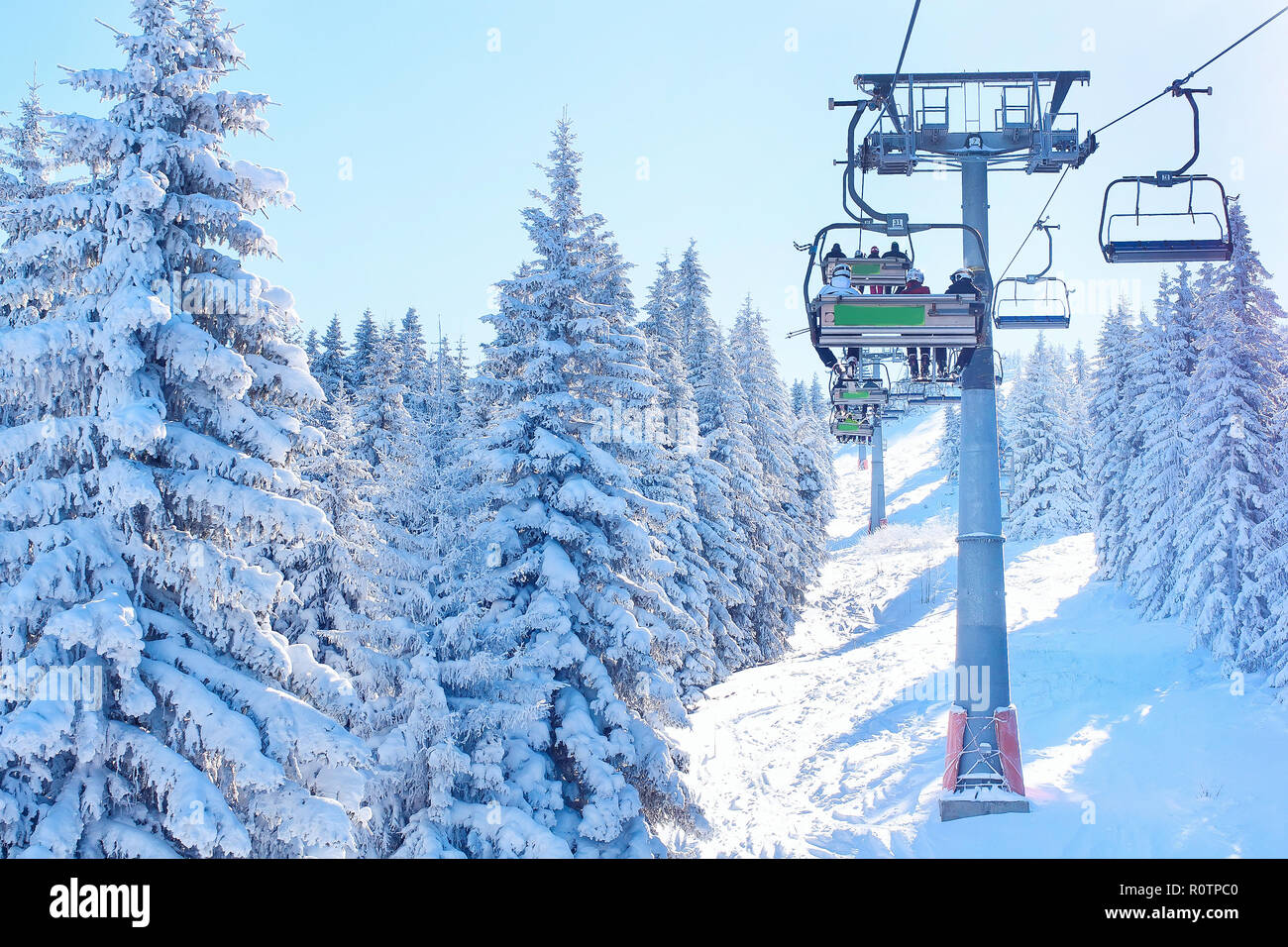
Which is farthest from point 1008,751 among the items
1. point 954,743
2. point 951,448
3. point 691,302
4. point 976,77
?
point 951,448

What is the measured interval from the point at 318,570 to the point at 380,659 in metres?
3.73

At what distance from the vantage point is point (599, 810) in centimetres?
1314

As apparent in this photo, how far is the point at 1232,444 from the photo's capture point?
947 inches

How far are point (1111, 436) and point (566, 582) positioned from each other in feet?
118

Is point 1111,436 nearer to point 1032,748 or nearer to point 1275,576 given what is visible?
point 1275,576

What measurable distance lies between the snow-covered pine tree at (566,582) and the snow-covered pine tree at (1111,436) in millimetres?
28987

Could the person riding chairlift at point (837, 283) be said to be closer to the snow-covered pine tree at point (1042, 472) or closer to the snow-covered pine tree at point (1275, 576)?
the snow-covered pine tree at point (1275, 576)

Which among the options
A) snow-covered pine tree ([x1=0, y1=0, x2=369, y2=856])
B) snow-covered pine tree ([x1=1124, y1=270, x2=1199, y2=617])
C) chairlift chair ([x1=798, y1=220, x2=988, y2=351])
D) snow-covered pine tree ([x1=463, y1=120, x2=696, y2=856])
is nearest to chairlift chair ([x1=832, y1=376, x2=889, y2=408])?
snow-covered pine tree ([x1=463, y1=120, x2=696, y2=856])

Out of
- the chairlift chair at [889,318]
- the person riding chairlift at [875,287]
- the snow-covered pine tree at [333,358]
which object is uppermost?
the snow-covered pine tree at [333,358]

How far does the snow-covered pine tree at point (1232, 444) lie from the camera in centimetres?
2344

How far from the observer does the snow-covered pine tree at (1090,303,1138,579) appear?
128 feet

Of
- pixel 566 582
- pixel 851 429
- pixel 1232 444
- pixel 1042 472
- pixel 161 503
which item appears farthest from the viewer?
pixel 1042 472

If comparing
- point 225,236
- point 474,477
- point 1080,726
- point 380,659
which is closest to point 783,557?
point 1080,726

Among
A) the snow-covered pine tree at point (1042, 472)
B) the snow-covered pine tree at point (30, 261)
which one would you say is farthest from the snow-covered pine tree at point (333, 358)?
the snow-covered pine tree at point (1042, 472)
